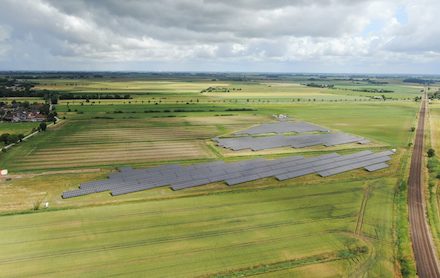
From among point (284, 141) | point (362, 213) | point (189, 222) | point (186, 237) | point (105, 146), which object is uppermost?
point (284, 141)

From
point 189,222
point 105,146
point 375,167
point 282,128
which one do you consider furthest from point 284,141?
point 189,222

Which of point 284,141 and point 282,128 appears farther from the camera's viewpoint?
point 282,128

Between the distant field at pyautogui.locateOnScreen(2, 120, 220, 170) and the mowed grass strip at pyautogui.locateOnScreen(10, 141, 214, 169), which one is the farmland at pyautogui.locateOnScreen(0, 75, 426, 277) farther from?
the distant field at pyautogui.locateOnScreen(2, 120, 220, 170)

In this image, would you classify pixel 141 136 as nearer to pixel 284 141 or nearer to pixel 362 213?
pixel 284 141

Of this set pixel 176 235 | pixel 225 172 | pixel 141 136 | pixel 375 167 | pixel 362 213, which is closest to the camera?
pixel 176 235

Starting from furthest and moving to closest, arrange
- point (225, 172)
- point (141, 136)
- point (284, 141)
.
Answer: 1. point (141, 136)
2. point (284, 141)
3. point (225, 172)

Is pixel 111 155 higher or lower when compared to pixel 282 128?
lower

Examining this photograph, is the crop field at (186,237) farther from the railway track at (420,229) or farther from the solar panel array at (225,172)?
the solar panel array at (225,172)
